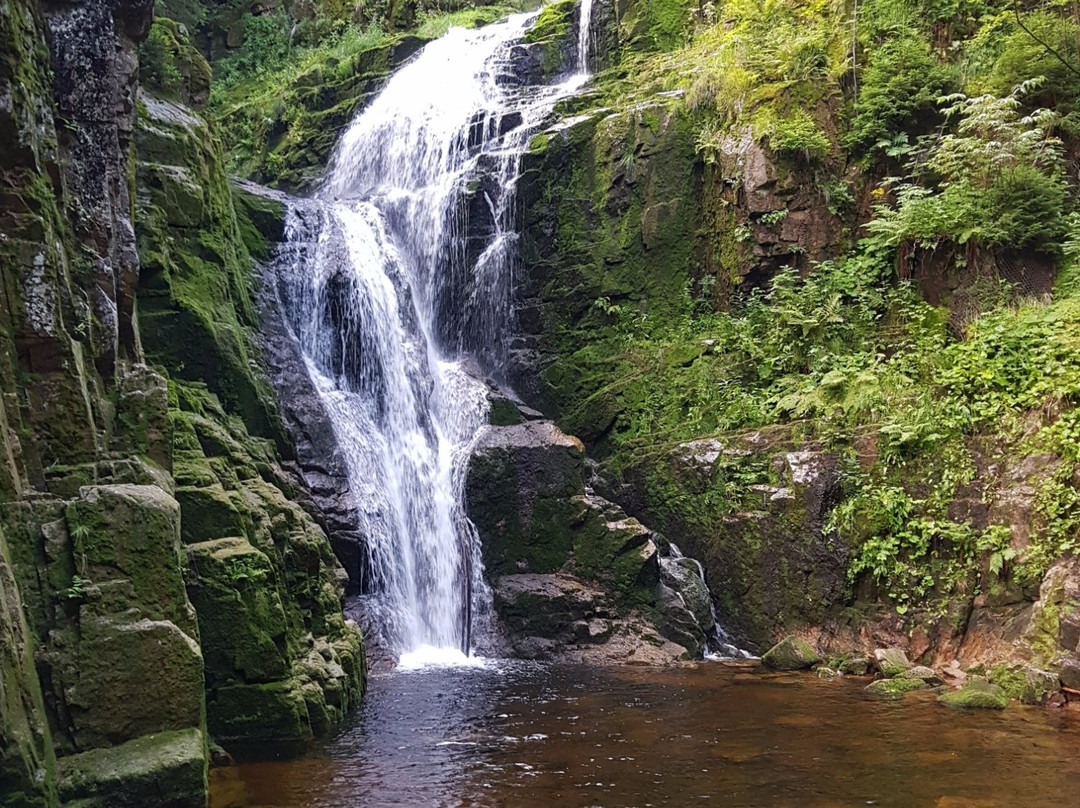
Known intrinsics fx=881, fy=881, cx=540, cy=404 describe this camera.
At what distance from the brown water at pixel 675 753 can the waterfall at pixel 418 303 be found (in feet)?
10.2

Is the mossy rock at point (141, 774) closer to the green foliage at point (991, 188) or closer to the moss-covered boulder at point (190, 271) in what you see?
the moss-covered boulder at point (190, 271)

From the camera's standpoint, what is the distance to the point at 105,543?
5926 millimetres

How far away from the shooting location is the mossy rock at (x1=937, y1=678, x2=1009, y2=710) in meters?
8.13

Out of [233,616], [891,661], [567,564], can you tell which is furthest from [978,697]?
[233,616]

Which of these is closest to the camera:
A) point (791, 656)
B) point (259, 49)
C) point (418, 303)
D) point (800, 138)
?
point (791, 656)

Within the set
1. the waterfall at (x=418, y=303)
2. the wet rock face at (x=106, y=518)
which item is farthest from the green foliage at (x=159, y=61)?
the wet rock face at (x=106, y=518)

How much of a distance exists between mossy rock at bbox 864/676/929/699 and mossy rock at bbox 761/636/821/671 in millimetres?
1184

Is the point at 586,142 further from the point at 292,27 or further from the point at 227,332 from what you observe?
the point at 292,27

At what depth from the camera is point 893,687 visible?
895cm

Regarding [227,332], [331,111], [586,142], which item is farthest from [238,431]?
[331,111]

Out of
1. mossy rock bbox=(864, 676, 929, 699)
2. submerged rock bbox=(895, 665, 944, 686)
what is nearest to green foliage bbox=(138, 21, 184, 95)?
mossy rock bbox=(864, 676, 929, 699)

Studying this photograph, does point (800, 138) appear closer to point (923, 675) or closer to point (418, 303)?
point (418, 303)

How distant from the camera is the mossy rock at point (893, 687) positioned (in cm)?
877

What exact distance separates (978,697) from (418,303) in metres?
11.1
